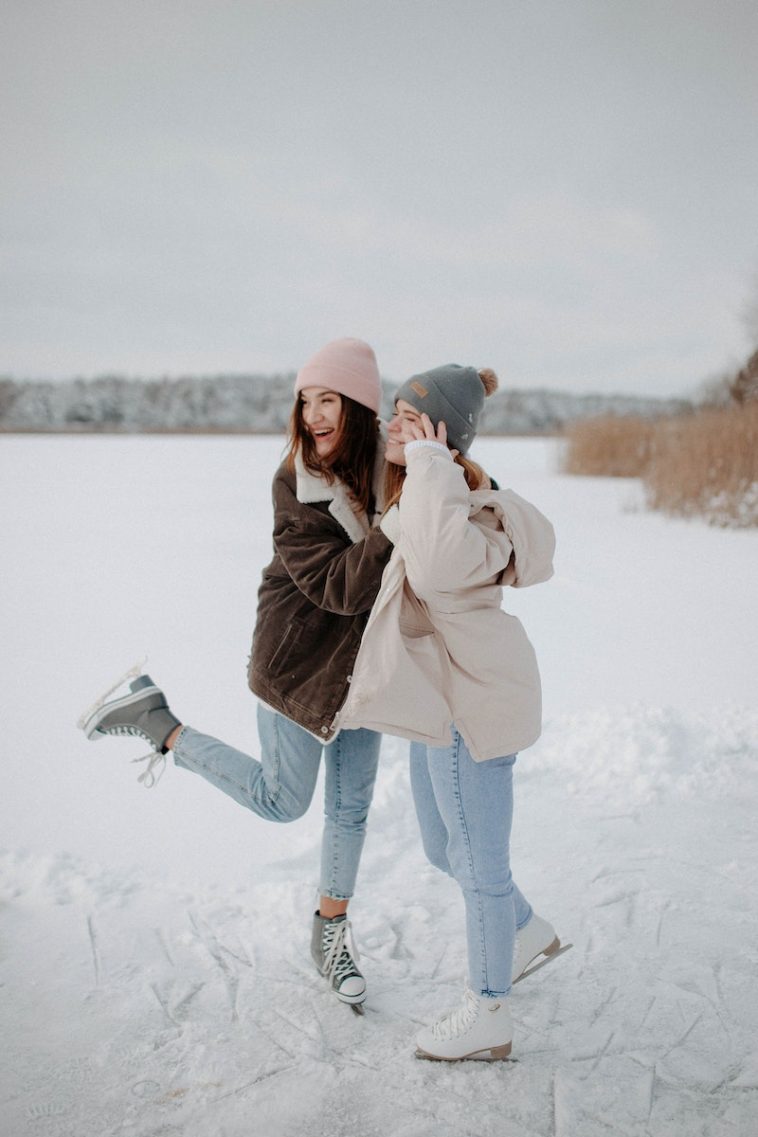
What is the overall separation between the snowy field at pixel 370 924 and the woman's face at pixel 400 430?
1386mm

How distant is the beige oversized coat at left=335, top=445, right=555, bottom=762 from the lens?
6.05 feet

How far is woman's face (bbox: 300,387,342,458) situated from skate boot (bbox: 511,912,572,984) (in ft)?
4.44

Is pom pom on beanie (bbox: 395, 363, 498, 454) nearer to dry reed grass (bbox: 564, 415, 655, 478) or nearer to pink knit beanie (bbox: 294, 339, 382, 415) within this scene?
pink knit beanie (bbox: 294, 339, 382, 415)

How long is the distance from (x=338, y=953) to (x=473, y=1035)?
17.0 inches

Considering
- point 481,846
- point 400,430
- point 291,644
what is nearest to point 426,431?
point 400,430

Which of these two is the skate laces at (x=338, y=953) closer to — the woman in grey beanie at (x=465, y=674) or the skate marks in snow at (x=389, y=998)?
the skate marks in snow at (x=389, y=998)

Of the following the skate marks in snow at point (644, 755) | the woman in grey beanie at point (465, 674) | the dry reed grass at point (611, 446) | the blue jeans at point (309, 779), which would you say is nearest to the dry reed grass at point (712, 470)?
the dry reed grass at point (611, 446)

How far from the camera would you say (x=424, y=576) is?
68.4 inches

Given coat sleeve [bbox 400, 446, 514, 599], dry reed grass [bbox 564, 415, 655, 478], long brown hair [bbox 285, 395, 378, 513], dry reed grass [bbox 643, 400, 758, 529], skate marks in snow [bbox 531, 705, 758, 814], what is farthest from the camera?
dry reed grass [bbox 564, 415, 655, 478]

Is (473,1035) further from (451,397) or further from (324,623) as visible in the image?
(451,397)

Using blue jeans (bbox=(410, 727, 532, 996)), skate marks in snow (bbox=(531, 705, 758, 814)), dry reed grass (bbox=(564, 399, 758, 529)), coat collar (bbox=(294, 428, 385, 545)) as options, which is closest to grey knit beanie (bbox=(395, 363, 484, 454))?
coat collar (bbox=(294, 428, 385, 545))

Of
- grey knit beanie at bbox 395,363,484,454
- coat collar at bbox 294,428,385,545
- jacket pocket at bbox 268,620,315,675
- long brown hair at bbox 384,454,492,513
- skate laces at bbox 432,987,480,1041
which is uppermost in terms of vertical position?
grey knit beanie at bbox 395,363,484,454

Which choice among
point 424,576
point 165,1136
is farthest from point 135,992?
point 424,576

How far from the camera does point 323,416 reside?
2.09 metres
